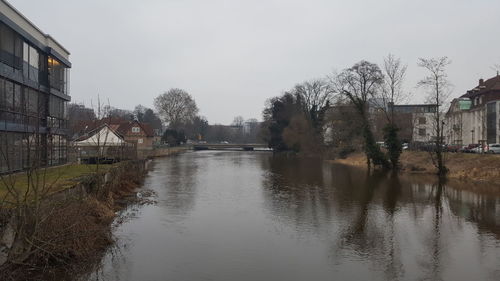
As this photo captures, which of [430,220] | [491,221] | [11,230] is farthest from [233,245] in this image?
[491,221]

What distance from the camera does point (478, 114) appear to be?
172ft

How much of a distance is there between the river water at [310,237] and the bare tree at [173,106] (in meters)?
71.3

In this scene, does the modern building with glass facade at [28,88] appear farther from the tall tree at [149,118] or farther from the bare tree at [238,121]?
the bare tree at [238,121]

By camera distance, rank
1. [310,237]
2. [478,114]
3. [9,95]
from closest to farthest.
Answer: [310,237] < [9,95] < [478,114]

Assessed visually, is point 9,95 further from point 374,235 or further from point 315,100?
point 315,100

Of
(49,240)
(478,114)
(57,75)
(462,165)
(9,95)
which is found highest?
(57,75)

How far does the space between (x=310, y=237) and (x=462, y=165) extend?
75.0 ft

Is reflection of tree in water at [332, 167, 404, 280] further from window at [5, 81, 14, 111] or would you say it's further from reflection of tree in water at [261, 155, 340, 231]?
window at [5, 81, 14, 111]

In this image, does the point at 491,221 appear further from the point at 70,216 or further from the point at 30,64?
the point at 30,64

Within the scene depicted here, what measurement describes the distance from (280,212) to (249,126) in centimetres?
15799

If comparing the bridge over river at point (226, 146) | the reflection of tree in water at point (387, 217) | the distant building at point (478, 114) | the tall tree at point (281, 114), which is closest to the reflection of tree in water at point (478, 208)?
the reflection of tree in water at point (387, 217)

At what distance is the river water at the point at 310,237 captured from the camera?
1013 centimetres

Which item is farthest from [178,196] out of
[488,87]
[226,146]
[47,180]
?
[226,146]

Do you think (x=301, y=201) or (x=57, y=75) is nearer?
(x=301, y=201)
